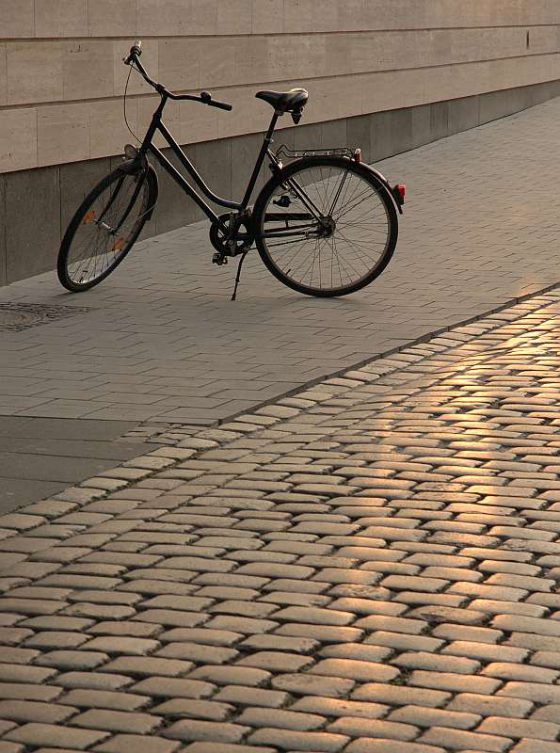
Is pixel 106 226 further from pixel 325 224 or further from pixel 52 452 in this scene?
pixel 52 452

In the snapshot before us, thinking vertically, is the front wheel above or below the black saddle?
below

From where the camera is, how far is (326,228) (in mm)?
10070

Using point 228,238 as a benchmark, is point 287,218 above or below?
above

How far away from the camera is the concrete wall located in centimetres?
1105

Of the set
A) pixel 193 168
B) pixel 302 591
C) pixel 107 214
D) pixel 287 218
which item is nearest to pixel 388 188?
pixel 287 218

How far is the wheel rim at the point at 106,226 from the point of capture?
33.3 ft

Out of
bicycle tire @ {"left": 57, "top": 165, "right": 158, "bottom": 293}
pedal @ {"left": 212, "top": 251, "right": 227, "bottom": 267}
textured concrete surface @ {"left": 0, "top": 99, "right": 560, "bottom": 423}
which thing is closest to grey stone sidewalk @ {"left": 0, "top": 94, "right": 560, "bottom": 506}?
textured concrete surface @ {"left": 0, "top": 99, "right": 560, "bottom": 423}

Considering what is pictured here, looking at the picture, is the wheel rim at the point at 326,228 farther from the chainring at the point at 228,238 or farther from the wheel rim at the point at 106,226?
the wheel rim at the point at 106,226

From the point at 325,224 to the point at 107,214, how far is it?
1.34 meters

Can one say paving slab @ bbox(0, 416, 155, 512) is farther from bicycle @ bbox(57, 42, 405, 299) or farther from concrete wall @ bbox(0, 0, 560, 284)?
concrete wall @ bbox(0, 0, 560, 284)

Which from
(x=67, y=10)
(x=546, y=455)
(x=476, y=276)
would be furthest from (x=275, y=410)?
(x=67, y=10)

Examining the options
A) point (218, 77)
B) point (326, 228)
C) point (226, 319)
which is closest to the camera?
point (226, 319)

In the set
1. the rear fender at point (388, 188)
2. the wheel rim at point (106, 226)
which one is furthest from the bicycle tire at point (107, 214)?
the rear fender at point (388, 188)

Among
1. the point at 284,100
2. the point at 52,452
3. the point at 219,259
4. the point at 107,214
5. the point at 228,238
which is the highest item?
the point at 284,100
